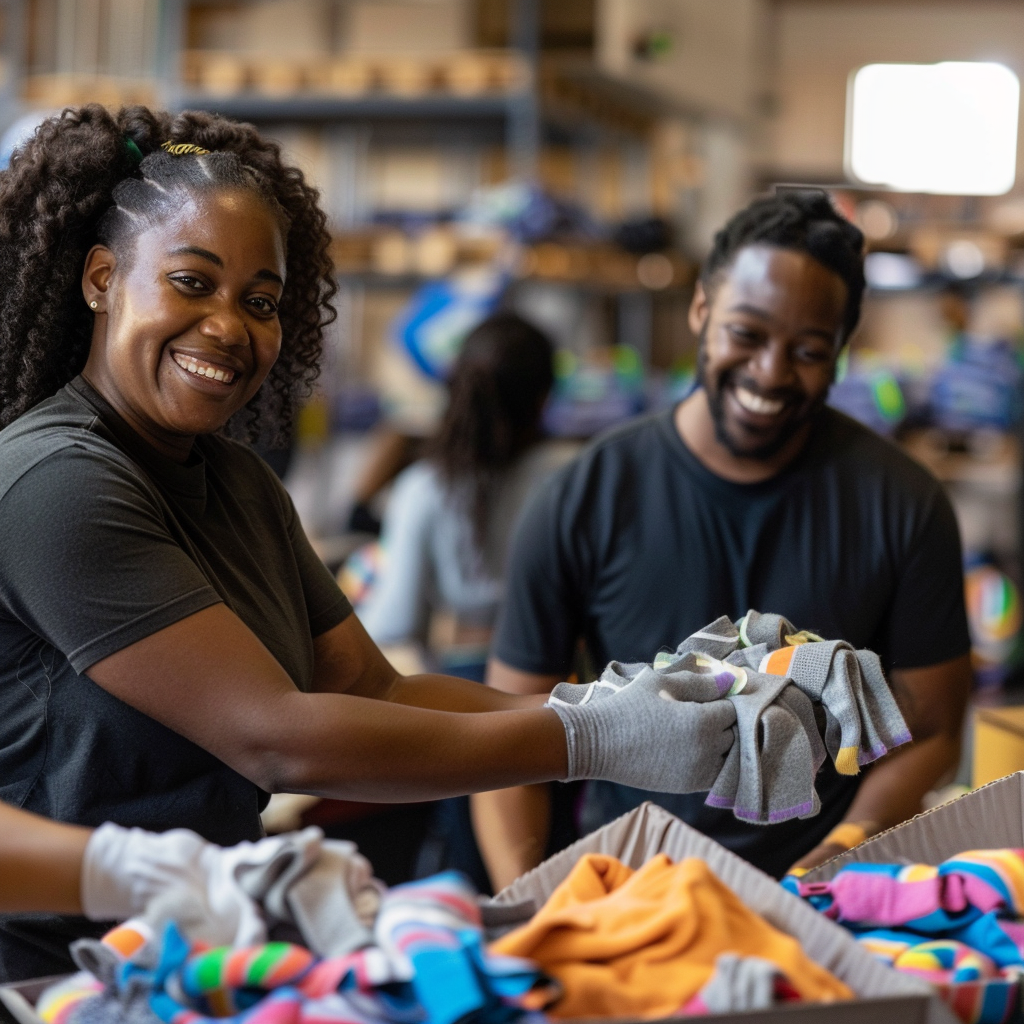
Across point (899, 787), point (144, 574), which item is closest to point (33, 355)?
point (144, 574)

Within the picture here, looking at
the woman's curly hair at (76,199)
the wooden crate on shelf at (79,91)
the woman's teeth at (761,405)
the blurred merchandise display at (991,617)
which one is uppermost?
the wooden crate on shelf at (79,91)

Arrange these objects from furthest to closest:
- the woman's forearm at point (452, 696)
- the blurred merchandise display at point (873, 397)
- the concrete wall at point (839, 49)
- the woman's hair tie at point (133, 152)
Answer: the concrete wall at point (839, 49)
the blurred merchandise display at point (873, 397)
the woman's forearm at point (452, 696)
the woman's hair tie at point (133, 152)

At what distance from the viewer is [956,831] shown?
135cm

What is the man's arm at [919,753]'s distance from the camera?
185 cm

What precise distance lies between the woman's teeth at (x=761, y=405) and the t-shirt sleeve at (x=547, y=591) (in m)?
0.29

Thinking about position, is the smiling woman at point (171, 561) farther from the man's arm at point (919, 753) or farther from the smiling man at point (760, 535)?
the man's arm at point (919, 753)

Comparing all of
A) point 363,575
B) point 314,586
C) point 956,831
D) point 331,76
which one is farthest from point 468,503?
point 331,76

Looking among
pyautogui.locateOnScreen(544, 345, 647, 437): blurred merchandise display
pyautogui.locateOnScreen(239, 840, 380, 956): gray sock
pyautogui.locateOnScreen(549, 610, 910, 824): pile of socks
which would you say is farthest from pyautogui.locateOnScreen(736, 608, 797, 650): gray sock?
pyautogui.locateOnScreen(544, 345, 647, 437): blurred merchandise display

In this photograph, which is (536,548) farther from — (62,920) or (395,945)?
(395,945)

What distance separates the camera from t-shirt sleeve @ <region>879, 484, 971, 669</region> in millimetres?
1981

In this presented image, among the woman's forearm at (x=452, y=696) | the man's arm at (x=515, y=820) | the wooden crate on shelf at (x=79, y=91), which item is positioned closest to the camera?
the woman's forearm at (x=452, y=696)

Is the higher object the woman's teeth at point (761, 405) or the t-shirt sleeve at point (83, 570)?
the woman's teeth at point (761, 405)

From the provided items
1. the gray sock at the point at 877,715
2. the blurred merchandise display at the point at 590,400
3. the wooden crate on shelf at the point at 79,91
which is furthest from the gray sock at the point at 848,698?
the wooden crate on shelf at the point at 79,91

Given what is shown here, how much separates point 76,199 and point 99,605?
497 mm
